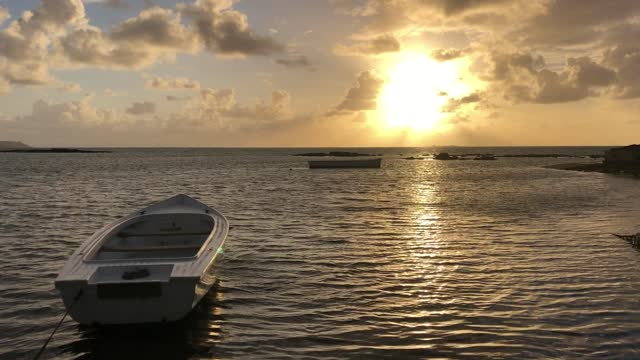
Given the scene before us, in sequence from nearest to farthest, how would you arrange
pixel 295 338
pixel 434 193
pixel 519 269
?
pixel 295 338
pixel 519 269
pixel 434 193

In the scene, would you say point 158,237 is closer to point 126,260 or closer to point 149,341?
point 126,260

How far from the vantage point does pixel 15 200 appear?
45.0 meters

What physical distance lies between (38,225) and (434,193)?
37.2 meters

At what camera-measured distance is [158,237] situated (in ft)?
55.8

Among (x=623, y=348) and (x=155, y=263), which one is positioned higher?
(x=155, y=263)

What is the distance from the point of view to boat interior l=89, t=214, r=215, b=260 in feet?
49.4

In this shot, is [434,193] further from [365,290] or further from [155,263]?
[155,263]

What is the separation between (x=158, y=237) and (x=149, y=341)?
6.22 m

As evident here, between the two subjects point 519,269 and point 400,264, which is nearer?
point 519,269

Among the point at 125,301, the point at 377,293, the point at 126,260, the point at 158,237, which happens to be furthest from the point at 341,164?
the point at 125,301

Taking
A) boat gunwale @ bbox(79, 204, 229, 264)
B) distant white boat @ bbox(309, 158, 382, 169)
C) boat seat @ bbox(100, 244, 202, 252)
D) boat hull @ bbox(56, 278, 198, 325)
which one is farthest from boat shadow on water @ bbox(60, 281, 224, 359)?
distant white boat @ bbox(309, 158, 382, 169)

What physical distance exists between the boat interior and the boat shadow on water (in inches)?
119

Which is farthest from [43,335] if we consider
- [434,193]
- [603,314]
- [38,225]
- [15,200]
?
[434,193]

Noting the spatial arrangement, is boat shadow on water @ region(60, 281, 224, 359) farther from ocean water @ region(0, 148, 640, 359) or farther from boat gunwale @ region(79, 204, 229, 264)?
boat gunwale @ region(79, 204, 229, 264)
